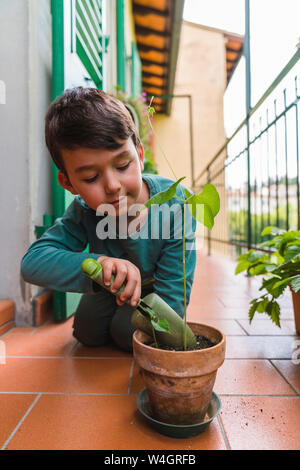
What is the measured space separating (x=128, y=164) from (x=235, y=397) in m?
0.68

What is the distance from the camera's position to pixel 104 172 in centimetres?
84

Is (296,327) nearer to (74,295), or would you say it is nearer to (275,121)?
(74,295)

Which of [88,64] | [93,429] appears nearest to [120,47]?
[88,64]

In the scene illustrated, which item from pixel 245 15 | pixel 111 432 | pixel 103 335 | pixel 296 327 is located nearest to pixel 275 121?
pixel 245 15

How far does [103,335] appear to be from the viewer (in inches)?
51.1

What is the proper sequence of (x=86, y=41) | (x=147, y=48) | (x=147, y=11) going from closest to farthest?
(x=86, y=41) < (x=147, y=11) < (x=147, y=48)

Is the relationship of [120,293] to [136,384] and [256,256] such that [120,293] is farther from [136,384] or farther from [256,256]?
[256,256]

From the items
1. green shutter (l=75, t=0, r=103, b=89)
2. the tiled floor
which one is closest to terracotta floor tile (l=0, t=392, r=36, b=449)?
the tiled floor

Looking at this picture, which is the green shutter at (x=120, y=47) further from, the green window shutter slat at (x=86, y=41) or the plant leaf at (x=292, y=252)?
the plant leaf at (x=292, y=252)

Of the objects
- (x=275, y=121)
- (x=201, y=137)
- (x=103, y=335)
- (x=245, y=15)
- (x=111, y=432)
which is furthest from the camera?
(x=201, y=137)

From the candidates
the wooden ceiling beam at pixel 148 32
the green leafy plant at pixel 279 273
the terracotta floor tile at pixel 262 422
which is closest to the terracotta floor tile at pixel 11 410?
the terracotta floor tile at pixel 262 422

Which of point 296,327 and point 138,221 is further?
point 296,327

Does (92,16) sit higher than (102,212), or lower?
higher

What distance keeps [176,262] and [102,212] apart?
29 cm
